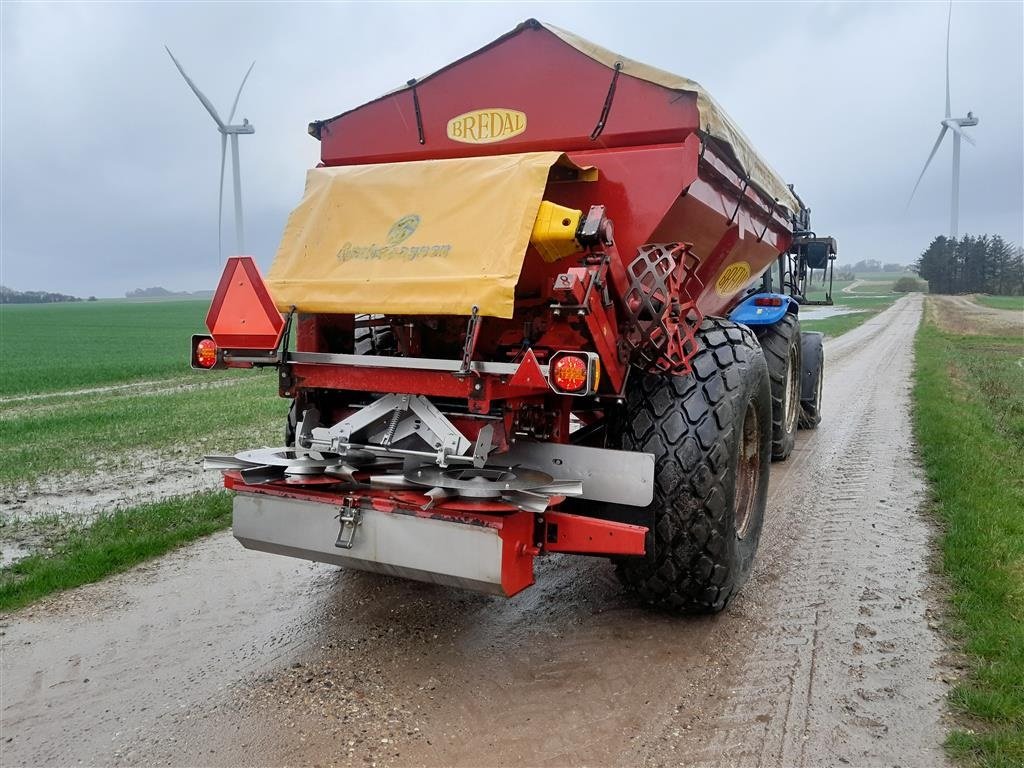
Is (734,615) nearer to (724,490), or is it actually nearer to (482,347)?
(724,490)

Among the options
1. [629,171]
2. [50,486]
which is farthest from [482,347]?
[50,486]

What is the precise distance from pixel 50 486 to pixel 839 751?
6884mm

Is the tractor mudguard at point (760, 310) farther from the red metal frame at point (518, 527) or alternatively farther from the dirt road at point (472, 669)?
the red metal frame at point (518, 527)

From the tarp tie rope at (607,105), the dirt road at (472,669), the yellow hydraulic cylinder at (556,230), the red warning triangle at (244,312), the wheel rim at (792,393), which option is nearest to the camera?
the dirt road at (472,669)

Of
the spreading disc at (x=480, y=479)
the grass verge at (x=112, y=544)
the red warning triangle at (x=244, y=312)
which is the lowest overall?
the grass verge at (x=112, y=544)

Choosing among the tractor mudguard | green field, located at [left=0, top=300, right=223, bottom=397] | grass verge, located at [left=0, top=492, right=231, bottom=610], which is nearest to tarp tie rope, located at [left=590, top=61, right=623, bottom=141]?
the tractor mudguard

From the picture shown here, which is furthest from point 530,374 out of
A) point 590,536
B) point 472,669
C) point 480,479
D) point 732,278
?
point 732,278

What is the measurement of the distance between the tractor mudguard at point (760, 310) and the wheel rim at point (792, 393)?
0.64 metres

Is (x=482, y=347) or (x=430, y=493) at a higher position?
(x=482, y=347)

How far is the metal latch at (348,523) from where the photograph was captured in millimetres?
3430

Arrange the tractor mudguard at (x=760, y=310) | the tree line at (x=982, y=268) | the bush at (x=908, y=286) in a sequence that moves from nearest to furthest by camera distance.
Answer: the tractor mudguard at (x=760, y=310) → the tree line at (x=982, y=268) → the bush at (x=908, y=286)

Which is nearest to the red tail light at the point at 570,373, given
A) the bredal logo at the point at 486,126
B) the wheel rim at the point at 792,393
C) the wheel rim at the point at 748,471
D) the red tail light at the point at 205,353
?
the bredal logo at the point at 486,126

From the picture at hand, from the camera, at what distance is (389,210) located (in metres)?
3.99

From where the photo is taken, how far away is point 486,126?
14.1 ft
